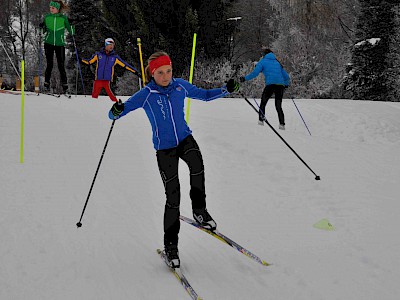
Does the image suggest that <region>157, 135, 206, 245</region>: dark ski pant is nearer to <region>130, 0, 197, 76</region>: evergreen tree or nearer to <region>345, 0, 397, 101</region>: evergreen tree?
<region>130, 0, 197, 76</region>: evergreen tree

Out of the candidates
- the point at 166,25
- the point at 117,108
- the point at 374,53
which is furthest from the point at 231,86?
the point at 374,53

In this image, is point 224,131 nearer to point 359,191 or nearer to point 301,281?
point 359,191

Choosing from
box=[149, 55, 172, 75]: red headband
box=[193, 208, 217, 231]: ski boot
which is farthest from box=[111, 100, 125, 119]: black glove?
box=[193, 208, 217, 231]: ski boot

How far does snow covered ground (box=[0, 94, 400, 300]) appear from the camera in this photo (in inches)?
149

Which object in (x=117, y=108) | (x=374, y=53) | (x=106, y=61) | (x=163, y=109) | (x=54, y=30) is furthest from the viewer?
(x=374, y=53)

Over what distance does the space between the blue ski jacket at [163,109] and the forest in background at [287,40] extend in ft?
45.5

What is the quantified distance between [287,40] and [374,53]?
22.5ft

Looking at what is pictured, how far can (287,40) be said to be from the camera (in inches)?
997

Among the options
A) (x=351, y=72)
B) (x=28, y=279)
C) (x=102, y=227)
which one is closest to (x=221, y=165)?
(x=102, y=227)

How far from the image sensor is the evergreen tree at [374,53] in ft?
62.4

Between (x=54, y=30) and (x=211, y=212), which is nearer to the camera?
(x=211, y=212)

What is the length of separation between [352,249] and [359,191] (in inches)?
62.8

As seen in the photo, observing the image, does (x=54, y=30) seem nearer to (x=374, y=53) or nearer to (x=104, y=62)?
(x=104, y=62)

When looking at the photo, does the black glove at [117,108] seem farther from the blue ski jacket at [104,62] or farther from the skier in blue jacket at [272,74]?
the blue ski jacket at [104,62]
